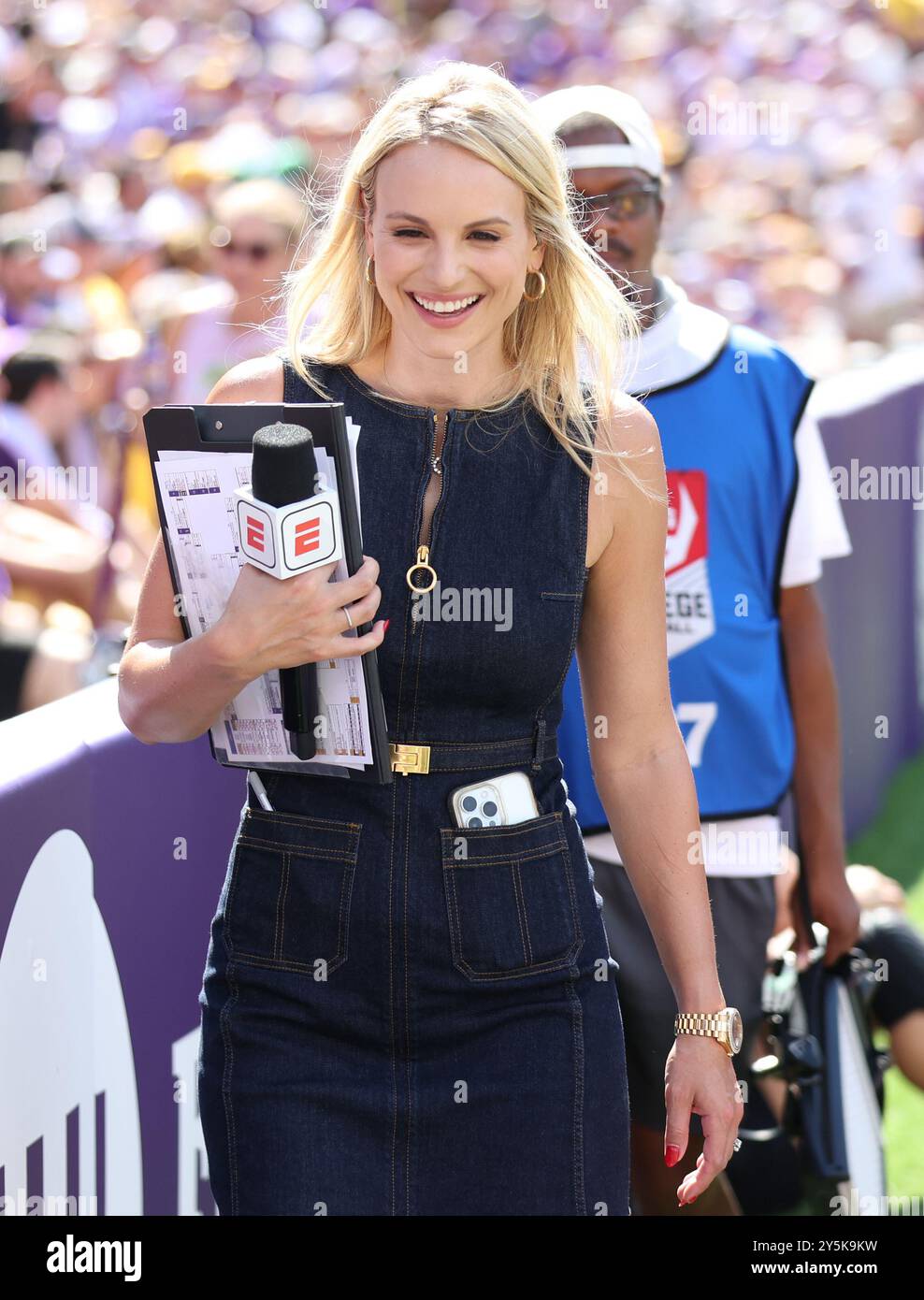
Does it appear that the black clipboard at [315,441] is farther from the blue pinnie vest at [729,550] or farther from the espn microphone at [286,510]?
the blue pinnie vest at [729,550]

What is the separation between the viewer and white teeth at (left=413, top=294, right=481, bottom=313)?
226cm

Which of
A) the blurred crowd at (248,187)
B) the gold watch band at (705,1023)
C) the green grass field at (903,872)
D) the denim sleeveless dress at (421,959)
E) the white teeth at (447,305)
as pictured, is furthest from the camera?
the blurred crowd at (248,187)

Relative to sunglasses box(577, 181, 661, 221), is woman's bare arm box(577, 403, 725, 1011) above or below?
below

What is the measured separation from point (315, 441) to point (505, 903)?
1.91 feet

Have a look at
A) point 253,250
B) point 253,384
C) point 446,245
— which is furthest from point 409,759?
point 253,250

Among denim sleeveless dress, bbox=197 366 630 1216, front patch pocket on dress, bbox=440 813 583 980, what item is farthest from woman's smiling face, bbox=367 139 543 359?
front patch pocket on dress, bbox=440 813 583 980

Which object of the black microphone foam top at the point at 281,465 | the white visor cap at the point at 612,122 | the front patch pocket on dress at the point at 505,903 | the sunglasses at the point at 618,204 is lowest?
the front patch pocket on dress at the point at 505,903

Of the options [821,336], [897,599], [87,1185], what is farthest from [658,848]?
[821,336]

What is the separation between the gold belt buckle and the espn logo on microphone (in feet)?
0.99

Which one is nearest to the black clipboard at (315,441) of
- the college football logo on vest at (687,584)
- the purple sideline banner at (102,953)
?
the purple sideline banner at (102,953)

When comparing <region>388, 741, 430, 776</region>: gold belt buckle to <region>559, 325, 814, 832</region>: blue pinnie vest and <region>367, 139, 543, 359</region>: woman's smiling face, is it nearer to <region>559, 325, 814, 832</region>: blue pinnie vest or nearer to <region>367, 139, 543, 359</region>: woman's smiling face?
<region>367, 139, 543, 359</region>: woman's smiling face

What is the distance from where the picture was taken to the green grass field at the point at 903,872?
4.14m

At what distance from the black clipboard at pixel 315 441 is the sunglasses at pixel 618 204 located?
1.25m

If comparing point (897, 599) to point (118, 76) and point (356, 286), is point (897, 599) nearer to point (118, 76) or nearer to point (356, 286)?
point (356, 286)
